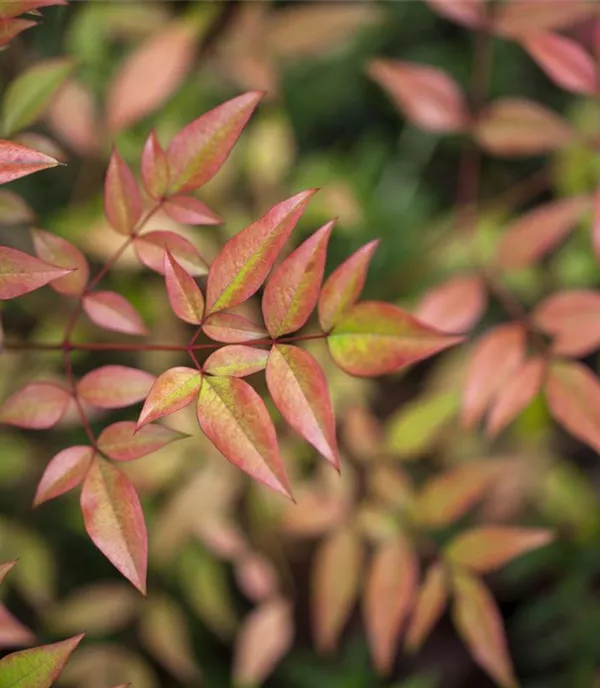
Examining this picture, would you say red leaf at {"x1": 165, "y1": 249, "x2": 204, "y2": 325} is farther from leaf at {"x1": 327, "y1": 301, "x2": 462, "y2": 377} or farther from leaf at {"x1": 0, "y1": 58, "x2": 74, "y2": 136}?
leaf at {"x1": 0, "y1": 58, "x2": 74, "y2": 136}

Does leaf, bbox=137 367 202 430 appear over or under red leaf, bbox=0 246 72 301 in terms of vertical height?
under

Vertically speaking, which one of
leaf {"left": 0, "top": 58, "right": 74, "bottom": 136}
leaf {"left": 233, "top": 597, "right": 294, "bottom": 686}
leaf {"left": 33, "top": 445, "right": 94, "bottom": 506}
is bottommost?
leaf {"left": 233, "top": 597, "right": 294, "bottom": 686}

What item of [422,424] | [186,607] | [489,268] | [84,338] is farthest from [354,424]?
[186,607]

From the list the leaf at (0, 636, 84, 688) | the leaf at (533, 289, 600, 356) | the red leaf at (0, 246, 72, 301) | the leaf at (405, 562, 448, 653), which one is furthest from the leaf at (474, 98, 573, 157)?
the leaf at (0, 636, 84, 688)

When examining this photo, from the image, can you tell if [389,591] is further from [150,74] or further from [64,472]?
[150,74]

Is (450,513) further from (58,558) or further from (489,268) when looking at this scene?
(58,558)

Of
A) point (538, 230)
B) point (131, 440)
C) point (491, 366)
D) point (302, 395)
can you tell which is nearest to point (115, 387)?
point (131, 440)

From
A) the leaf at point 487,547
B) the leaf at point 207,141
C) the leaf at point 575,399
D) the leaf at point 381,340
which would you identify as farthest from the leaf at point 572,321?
the leaf at point 207,141
